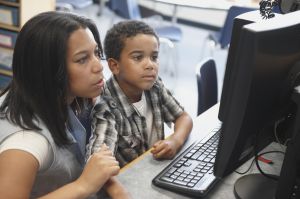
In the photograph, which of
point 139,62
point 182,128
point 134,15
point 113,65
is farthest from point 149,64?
point 134,15

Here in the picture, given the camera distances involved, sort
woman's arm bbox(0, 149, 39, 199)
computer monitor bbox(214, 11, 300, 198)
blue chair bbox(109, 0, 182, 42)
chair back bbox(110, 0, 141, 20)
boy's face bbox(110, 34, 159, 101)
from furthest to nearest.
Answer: chair back bbox(110, 0, 141, 20), blue chair bbox(109, 0, 182, 42), boy's face bbox(110, 34, 159, 101), woman's arm bbox(0, 149, 39, 199), computer monitor bbox(214, 11, 300, 198)

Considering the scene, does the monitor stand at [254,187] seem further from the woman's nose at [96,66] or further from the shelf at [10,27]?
the shelf at [10,27]

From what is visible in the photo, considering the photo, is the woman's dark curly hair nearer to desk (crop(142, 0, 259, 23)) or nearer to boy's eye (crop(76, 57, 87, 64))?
boy's eye (crop(76, 57, 87, 64))

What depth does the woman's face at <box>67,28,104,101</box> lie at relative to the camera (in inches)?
37.7

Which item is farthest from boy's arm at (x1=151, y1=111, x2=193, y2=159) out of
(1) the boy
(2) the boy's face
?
(2) the boy's face

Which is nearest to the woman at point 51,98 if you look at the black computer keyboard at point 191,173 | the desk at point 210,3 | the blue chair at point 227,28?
the black computer keyboard at point 191,173

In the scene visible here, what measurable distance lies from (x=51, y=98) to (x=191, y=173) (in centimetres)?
43

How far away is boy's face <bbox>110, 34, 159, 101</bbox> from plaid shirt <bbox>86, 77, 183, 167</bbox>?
0.06 meters

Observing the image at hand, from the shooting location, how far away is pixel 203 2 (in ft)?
12.2

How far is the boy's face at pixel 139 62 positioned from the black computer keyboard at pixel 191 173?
0.30 metres

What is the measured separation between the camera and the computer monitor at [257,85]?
0.66 m

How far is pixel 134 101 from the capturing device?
1394 millimetres

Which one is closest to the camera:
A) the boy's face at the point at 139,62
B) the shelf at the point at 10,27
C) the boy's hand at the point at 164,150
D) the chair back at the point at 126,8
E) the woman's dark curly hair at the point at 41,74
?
the woman's dark curly hair at the point at 41,74

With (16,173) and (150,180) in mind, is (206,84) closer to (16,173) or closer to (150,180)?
(150,180)
